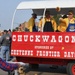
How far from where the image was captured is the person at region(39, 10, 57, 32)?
41.1ft

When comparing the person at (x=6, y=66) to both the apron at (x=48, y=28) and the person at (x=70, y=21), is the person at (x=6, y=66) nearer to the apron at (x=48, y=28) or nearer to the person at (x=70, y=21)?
the apron at (x=48, y=28)

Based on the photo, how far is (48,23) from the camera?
12688mm

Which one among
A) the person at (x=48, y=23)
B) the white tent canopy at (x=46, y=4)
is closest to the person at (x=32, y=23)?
the person at (x=48, y=23)

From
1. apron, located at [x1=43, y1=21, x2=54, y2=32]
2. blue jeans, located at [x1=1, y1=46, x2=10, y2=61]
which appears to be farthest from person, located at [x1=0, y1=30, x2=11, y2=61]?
apron, located at [x1=43, y1=21, x2=54, y2=32]

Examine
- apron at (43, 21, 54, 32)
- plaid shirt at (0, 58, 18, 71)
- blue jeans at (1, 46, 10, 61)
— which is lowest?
blue jeans at (1, 46, 10, 61)

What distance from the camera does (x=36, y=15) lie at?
13.4m

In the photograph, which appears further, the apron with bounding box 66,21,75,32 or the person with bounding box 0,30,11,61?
the person with bounding box 0,30,11,61

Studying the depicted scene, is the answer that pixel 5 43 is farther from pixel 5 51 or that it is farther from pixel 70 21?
pixel 70 21

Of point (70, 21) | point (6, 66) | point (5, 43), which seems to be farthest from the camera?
point (5, 43)

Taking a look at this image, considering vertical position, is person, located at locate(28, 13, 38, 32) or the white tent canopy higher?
the white tent canopy

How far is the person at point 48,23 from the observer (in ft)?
41.1

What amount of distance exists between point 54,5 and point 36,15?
1.15 meters

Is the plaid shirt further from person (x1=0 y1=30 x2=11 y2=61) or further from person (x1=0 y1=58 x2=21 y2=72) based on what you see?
person (x1=0 y1=30 x2=11 y2=61)

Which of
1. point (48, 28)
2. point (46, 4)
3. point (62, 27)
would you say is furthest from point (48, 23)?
point (46, 4)
